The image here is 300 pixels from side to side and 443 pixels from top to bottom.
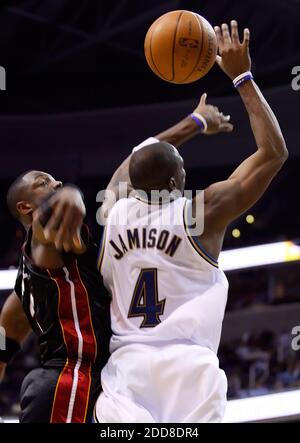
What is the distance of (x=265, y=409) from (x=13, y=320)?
2354mm

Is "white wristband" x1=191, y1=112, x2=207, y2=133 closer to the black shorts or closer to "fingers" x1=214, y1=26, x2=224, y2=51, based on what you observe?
"fingers" x1=214, y1=26, x2=224, y2=51

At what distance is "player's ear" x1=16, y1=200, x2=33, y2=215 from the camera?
3.65 m

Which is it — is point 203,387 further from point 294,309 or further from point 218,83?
point 218,83

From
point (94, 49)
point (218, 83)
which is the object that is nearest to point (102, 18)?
point (94, 49)

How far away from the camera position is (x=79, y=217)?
286 cm

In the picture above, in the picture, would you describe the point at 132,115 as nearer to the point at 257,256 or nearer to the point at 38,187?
the point at 257,256

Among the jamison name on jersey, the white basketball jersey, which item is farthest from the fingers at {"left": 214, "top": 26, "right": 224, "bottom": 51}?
the jamison name on jersey

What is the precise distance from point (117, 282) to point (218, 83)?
1197 centimetres

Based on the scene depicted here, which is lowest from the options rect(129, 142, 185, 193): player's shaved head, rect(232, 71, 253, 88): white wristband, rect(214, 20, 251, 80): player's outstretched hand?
rect(129, 142, 185, 193): player's shaved head

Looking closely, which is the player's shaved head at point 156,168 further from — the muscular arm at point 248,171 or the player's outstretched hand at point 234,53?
the player's outstretched hand at point 234,53

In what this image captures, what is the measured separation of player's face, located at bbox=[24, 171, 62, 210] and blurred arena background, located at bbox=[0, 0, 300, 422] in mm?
8327

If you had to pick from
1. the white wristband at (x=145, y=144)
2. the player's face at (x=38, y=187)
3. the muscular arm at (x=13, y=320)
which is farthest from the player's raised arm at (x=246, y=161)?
the muscular arm at (x=13, y=320)

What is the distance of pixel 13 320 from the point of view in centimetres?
386

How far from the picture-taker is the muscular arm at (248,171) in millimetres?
3305
